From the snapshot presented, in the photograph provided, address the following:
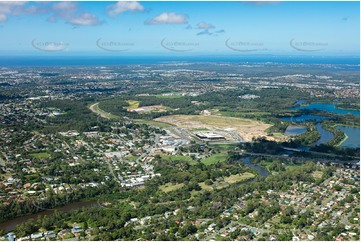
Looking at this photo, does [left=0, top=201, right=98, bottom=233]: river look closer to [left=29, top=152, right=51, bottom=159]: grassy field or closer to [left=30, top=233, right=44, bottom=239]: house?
[left=30, top=233, right=44, bottom=239]: house

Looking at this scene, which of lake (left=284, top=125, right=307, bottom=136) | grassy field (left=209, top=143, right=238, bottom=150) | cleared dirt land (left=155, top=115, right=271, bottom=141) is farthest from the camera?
cleared dirt land (left=155, top=115, right=271, bottom=141)

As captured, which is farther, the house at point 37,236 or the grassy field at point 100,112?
the grassy field at point 100,112

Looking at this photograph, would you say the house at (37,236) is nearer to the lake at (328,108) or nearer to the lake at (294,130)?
the lake at (294,130)

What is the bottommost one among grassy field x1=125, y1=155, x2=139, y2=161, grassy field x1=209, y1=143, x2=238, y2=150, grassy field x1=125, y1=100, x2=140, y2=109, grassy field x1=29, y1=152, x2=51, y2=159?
grassy field x1=125, y1=155, x2=139, y2=161

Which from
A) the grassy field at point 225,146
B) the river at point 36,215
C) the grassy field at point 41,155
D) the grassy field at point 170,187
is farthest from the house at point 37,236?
the grassy field at point 225,146

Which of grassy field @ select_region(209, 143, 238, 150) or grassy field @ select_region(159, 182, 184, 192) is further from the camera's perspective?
grassy field @ select_region(209, 143, 238, 150)

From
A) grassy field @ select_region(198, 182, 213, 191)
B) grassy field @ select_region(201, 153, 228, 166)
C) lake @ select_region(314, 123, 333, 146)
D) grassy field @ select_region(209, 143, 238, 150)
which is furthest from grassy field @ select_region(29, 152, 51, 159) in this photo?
lake @ select_region(314, 123, 333, 146)

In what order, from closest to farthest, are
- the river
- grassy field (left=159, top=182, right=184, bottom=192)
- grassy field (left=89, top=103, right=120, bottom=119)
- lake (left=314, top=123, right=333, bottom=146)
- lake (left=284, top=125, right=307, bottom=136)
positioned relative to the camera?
the river < grassy field (left=159, top=182, right=184, bottom=192) < lake (left=314, top=123, right=333, bottom=146) < lake (left=284, top=125, right=307, bottom=136) < grassy field (left=89, top=103, right=120, bottom=119)
